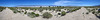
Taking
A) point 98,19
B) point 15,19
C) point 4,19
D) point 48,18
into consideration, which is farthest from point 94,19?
point 4,19

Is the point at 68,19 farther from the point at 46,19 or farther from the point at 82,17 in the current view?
the point at 46,19

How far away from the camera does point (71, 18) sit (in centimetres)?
1493

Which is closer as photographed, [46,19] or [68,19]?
[68,19]

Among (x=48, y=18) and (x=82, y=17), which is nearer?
(x=82, y=17)

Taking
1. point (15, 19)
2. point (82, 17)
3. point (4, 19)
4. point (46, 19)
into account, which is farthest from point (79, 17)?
point (4, 19)

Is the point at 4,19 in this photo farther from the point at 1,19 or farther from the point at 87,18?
the point at 87,18

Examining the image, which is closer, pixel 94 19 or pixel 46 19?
pixel 94 19

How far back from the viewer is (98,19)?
14.9 metres

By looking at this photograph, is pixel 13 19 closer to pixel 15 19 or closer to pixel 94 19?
pixel 15 19

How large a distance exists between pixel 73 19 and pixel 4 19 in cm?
706

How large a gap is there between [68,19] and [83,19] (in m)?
1.51

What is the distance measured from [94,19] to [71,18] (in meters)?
2.36

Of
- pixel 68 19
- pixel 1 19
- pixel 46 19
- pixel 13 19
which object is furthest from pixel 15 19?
pixel 68 19

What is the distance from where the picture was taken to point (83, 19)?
14.4m
